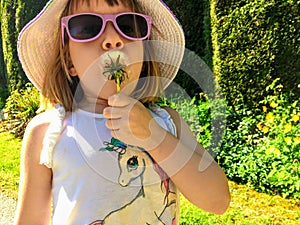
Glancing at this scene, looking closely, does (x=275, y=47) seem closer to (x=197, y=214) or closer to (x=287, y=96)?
(x=287, y=96)

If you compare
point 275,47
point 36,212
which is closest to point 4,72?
point 275,47

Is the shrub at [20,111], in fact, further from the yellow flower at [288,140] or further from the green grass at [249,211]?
the yellow flower at [288,140]

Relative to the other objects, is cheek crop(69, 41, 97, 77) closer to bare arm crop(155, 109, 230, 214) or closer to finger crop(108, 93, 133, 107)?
finger crop(108, 93, 133, 107)

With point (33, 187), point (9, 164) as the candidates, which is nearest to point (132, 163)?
point (33, 187)

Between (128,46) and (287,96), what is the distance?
381 cm

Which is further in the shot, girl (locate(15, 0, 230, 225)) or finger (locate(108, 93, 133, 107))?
girl (locate(15, 0, 230, 225))

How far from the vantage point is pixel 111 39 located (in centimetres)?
152

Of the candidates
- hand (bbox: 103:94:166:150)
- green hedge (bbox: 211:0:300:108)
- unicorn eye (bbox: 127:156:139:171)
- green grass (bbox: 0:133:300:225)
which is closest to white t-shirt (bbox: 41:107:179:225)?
unicorn eye (bbox: 127:156:139:171)

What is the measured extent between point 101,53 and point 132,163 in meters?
0.35

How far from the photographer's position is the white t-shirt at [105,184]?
59.5 inches

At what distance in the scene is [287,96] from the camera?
5078mm

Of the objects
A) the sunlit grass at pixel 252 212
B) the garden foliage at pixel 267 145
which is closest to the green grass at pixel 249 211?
the sunlit grass at pixel 252 212

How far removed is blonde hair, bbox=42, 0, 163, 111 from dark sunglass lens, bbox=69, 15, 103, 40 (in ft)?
→ 0.35

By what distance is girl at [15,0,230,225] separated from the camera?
1.47 meters
